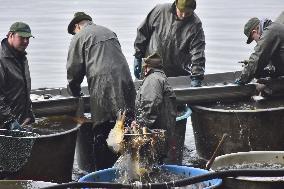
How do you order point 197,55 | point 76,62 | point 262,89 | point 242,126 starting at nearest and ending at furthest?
point 76,62, point 242,126, point 262,89, point 197,55

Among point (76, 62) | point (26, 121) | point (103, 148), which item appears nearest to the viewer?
point (26, 121)

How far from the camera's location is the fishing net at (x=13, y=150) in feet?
18.2

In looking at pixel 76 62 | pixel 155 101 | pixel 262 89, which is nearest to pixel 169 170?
pixel 155 101

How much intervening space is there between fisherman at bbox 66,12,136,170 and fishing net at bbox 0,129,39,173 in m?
2.18

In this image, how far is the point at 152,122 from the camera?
6.71 m

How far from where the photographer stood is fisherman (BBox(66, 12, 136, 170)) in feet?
25.3

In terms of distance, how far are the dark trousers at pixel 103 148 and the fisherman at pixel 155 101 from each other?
1.07 metres

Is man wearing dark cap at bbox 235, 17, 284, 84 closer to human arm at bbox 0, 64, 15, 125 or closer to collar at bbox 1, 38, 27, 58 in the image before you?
collar at bbox 1, 38, 27, 58

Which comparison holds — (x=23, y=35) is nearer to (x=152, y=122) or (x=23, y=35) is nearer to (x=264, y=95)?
(x=152, y=122)

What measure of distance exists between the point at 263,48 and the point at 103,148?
8.74ft

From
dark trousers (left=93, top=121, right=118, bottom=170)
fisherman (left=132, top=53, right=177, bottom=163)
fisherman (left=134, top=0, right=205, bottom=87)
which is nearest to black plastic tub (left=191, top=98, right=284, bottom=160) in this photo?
fisherman (left=134, top=0, right=205, bottom=87)

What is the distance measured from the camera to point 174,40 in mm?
9664

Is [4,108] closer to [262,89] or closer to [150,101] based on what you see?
[150,101]

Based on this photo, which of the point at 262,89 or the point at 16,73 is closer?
the point at 16,73
